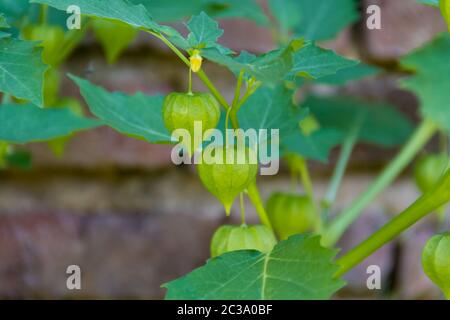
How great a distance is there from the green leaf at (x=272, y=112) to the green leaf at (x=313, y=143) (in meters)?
0.07

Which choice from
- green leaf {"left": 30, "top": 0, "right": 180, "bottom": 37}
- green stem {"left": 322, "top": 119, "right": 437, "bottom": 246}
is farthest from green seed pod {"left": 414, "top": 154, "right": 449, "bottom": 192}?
green leaf {"left": 30, "top": 0, "right": 180, "bottom": 37}

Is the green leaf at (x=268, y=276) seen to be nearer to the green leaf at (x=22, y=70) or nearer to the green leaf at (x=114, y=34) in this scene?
the green leaf at (x=22, y=70)

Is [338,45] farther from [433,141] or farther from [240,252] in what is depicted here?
[240,252]

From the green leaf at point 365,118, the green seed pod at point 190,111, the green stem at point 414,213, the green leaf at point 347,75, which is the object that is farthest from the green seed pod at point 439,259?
the green leaf at point 365,118

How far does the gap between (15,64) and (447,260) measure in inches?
8.2

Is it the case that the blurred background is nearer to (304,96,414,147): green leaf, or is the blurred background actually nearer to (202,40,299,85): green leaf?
(304,96,414,147): green leaf

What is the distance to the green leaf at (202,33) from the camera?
306 mm

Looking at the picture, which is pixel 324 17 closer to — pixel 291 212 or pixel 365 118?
pixel 365 118

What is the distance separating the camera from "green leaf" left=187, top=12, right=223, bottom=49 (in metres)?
0.31

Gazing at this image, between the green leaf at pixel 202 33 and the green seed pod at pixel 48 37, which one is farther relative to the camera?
the green seed pod at pixel 48 37

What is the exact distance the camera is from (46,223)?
68 centimetres

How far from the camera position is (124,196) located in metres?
0.69

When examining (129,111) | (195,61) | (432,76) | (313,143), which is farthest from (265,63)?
(432,76)
